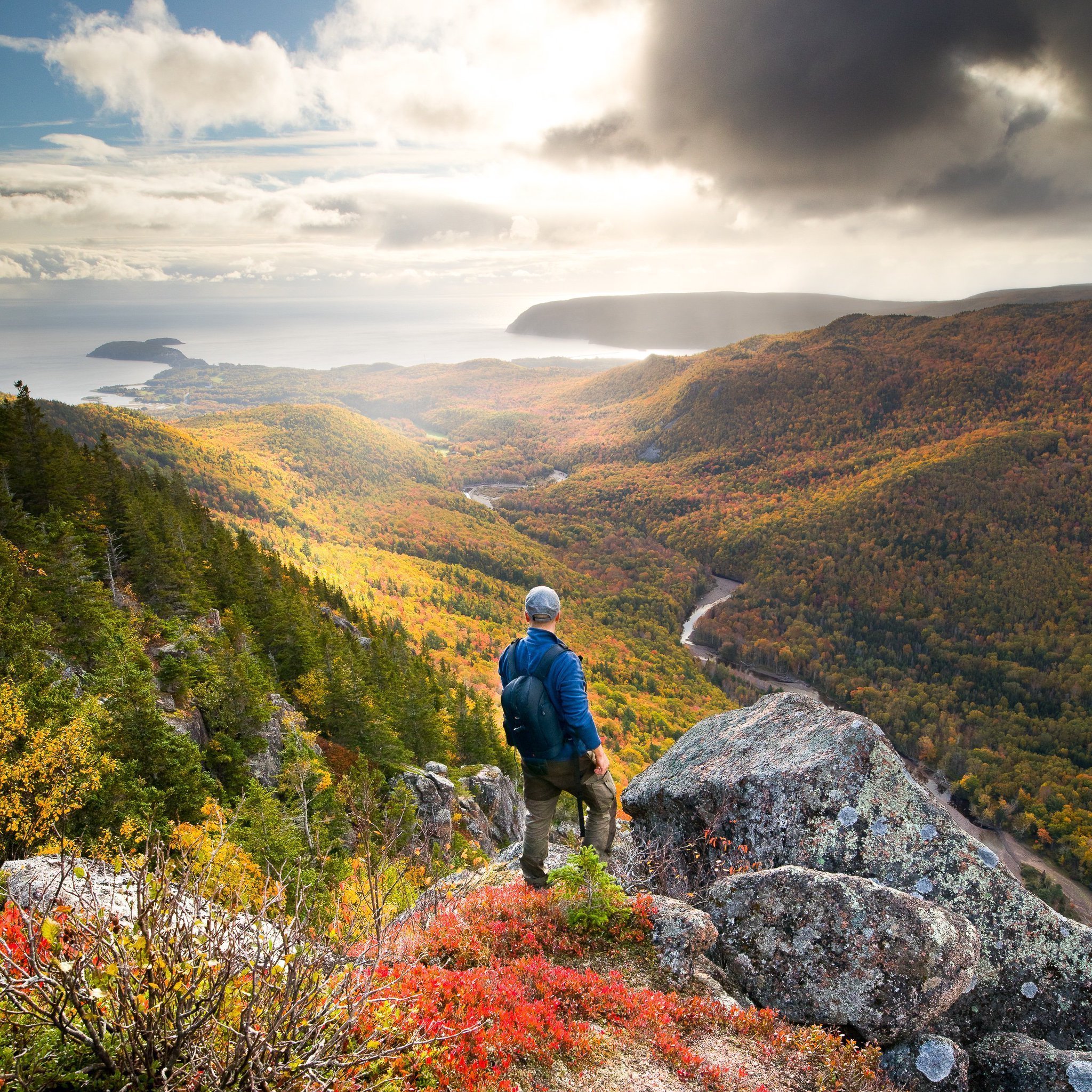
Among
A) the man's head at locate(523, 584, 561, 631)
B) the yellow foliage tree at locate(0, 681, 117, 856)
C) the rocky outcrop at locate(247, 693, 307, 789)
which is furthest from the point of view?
the rocky outcrop at locate(247, 693, 307, 789)

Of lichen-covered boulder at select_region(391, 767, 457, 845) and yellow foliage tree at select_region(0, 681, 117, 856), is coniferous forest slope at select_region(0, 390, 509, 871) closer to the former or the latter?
yellow foliage tree at select_region(0, 681, 117, 856)

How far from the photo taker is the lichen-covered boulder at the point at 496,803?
111 feet

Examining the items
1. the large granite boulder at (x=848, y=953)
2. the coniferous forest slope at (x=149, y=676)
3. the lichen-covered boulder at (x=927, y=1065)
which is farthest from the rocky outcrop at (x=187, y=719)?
the lichen-covered boulder at (x=927, y=1065)

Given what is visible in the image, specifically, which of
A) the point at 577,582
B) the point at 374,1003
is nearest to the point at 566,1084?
the point at 374,1003

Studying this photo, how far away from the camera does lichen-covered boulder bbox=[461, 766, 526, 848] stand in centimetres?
3391

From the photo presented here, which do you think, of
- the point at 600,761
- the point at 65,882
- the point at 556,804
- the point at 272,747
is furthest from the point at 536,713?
the point at 272,747

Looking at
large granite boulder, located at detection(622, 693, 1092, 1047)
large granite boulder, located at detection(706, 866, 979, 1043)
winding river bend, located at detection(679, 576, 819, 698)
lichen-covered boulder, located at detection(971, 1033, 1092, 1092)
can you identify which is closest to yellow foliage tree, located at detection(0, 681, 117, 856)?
large granite boulder, located at detection(622, 693, 1092, 1047)

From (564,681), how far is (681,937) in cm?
380

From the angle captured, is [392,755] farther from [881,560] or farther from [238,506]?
[881,560]

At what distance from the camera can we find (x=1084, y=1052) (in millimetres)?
6922

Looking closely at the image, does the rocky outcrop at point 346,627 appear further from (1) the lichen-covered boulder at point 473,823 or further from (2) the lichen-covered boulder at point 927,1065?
(2) the lichen-covered boulder at point 927,1065

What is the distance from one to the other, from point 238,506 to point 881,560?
20267 cm

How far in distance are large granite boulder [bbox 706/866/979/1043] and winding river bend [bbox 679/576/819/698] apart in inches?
4785

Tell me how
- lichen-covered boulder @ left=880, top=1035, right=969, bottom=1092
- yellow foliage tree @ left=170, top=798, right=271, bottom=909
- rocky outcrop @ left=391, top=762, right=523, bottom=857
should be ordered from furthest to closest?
rocky outcrop @ left=391, top=762, right=523, bottom=857 → yellow foliage tree @ left=170, top=798, right=271, bottom=909 → lichen-covered boulder @ left=880, top=1035, right=969, bottom=1092
